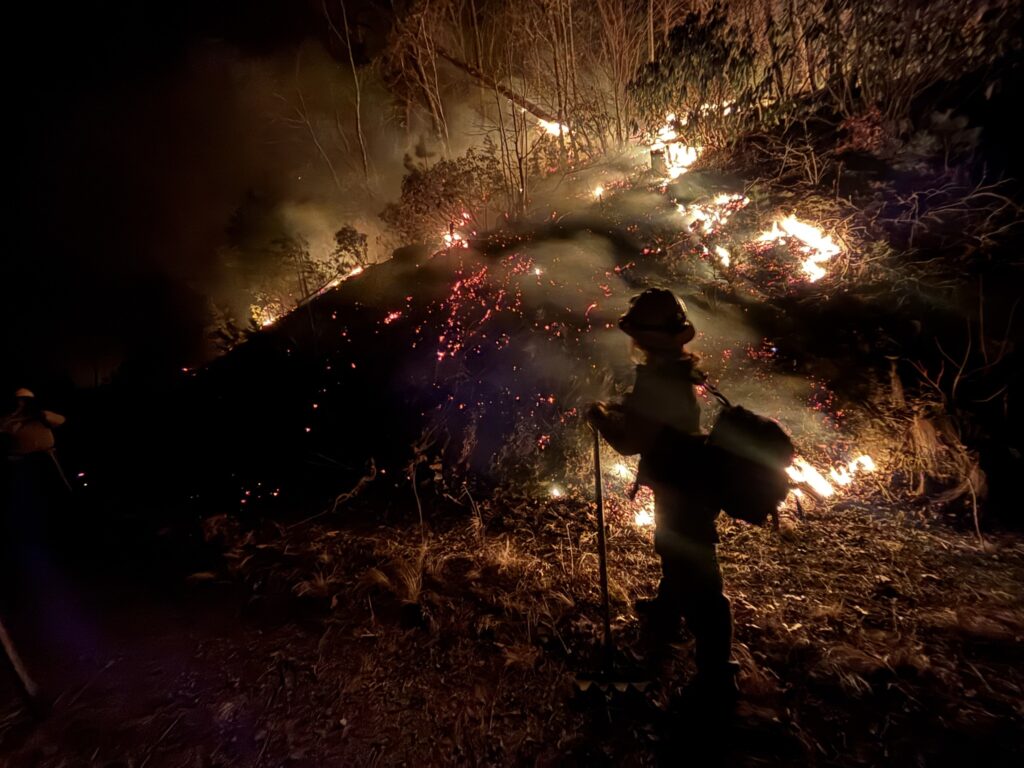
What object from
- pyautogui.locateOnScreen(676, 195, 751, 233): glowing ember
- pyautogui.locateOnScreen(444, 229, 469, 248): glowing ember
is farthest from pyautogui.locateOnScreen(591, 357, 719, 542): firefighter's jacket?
pyautogui.locateOnScreen(444, 229, 469, 248): glowing ember

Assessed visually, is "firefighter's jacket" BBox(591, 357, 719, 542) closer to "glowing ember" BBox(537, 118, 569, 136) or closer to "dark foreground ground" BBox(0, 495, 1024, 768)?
"dark foreground ground" BBox(0, 495, 1024, 768)

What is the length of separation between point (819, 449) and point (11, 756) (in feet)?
22.6

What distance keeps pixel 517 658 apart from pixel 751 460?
6.44 feet

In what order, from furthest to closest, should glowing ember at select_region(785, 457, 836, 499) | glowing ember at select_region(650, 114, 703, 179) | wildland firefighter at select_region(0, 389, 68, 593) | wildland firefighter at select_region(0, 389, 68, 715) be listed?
glowing ember at select_region(650, 114, 703, 179), wildland firefighter at select_region(0, 389, 68, 593), glowing ember at select_region(785, 457, 836, 499), wildland firefighter at select_region(0, 389, 68, 715)

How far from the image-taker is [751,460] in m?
2.16

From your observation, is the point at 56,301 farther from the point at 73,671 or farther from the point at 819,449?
the point at 819,449

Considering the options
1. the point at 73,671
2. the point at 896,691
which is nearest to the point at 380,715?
the point at 73,671

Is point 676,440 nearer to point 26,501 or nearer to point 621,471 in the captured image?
point 621,471

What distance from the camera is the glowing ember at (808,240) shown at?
19.7ft

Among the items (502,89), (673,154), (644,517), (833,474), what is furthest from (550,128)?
(644,517)

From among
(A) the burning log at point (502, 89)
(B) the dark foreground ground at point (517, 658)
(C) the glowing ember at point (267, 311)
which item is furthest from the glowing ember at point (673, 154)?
(C) the glowing ember at point (267, 311)

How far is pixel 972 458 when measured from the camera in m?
3.98

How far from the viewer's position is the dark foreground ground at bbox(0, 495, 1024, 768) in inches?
93.7

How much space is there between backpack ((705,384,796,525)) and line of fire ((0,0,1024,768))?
0.02 metres
